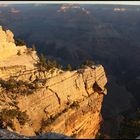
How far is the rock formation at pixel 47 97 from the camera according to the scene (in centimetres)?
3641

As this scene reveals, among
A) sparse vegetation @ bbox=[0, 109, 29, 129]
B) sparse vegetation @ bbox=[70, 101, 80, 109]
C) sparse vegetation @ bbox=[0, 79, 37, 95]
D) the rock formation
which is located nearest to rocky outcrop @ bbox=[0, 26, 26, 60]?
the rock formation

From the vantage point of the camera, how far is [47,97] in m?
39.7

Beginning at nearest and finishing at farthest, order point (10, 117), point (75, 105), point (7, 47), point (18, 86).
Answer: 1. point (10, 117)
2. point (18, 86)
3. point (7, 47)
4. point (75, 105)

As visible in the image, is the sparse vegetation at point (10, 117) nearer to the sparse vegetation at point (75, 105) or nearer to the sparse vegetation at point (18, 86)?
Result: the sparse vegetation at point (18, 86)

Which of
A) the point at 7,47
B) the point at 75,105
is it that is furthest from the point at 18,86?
the point at 75,105

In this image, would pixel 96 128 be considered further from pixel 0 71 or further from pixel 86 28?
pixel 86 28

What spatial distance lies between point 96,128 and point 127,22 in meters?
119

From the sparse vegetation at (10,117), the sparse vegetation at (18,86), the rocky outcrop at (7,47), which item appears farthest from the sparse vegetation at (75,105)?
the sparse vegetation at (10,117)

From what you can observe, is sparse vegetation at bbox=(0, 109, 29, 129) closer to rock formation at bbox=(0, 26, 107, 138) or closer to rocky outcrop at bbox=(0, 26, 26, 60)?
rock formation at bbox=(0, 26, 107, 138)

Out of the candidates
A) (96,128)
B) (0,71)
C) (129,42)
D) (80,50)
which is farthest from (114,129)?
(129,42)

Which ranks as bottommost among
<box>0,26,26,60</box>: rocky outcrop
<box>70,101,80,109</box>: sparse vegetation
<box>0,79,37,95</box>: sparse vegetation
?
<box>70,101,80,109</box>: sparse vegetation

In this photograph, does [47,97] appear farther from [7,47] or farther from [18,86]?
[7,47]

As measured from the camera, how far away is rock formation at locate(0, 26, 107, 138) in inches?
1433

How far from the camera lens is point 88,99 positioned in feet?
147
